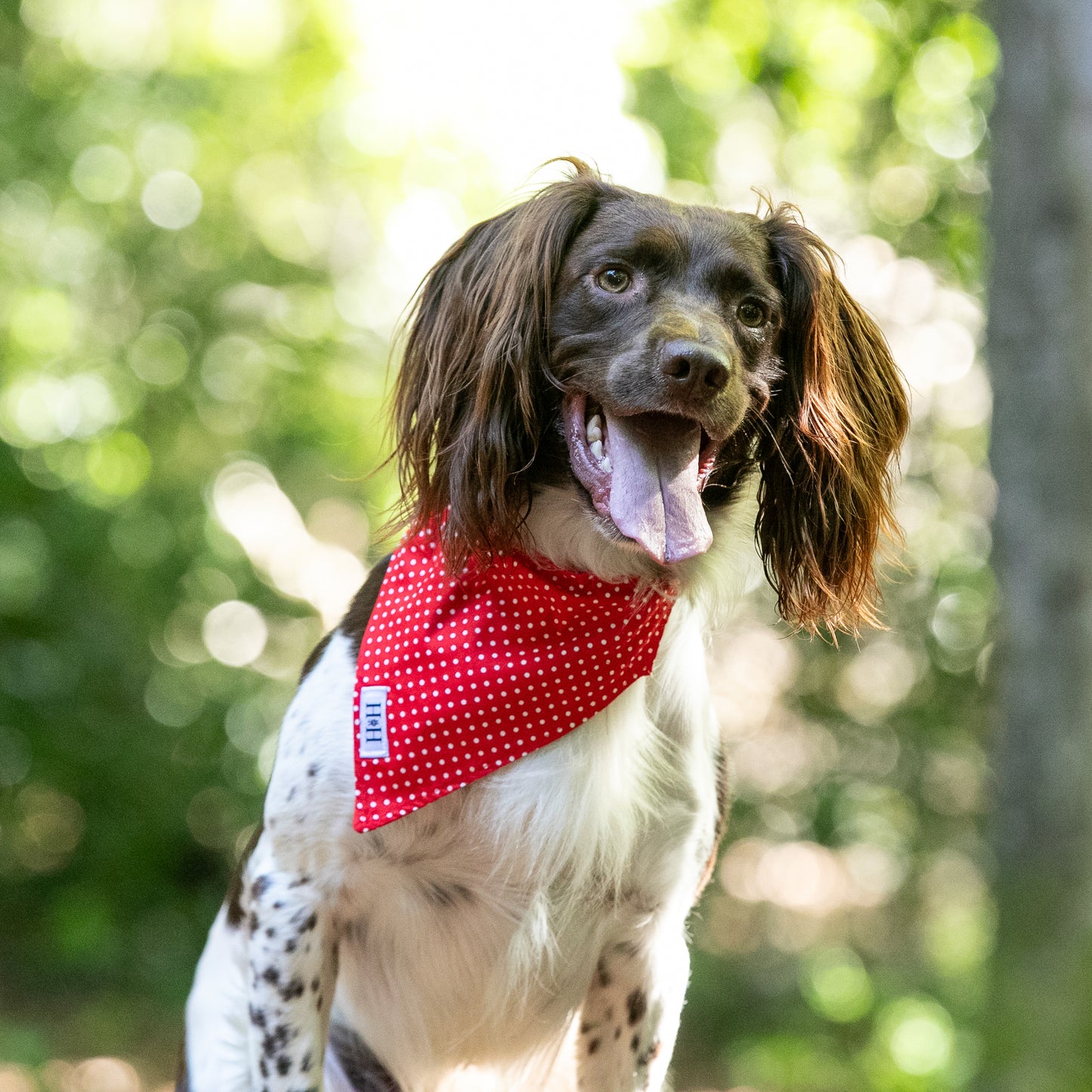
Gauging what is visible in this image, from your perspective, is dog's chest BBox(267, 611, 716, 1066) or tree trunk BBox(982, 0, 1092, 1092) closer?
dog's chest BBox(267, 611, 716, 1066)

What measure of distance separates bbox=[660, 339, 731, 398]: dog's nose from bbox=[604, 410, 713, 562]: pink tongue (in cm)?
14

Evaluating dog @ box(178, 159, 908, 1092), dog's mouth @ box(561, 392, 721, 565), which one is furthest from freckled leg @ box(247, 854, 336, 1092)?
dog's mouth @ box(561, 392, 721, 565)

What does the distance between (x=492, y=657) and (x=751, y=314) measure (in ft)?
2.62

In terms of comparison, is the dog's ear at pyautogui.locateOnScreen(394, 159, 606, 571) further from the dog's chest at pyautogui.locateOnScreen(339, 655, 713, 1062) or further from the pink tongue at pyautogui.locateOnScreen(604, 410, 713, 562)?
the dog's chest at pyautogui.locateOnScreen(339, 655, 713, 1062)

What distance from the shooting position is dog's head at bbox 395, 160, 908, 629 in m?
2.08

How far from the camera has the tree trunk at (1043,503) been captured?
3.05 meters

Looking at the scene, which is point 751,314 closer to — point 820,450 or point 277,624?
point 820,450

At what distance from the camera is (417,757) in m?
2.17

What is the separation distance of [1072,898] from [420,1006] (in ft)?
5.52

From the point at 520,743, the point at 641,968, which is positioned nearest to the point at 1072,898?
the point at 641,968

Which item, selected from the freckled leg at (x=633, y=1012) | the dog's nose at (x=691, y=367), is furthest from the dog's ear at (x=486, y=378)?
the freckled leg at (x=633, y=1012)

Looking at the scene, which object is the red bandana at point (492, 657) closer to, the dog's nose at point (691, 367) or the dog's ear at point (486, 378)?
the dog's ear at point (486, 378)

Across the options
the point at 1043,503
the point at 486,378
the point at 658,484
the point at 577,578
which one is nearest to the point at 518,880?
the point at 577,578

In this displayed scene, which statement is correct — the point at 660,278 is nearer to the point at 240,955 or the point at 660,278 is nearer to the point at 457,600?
the point at 457,600
